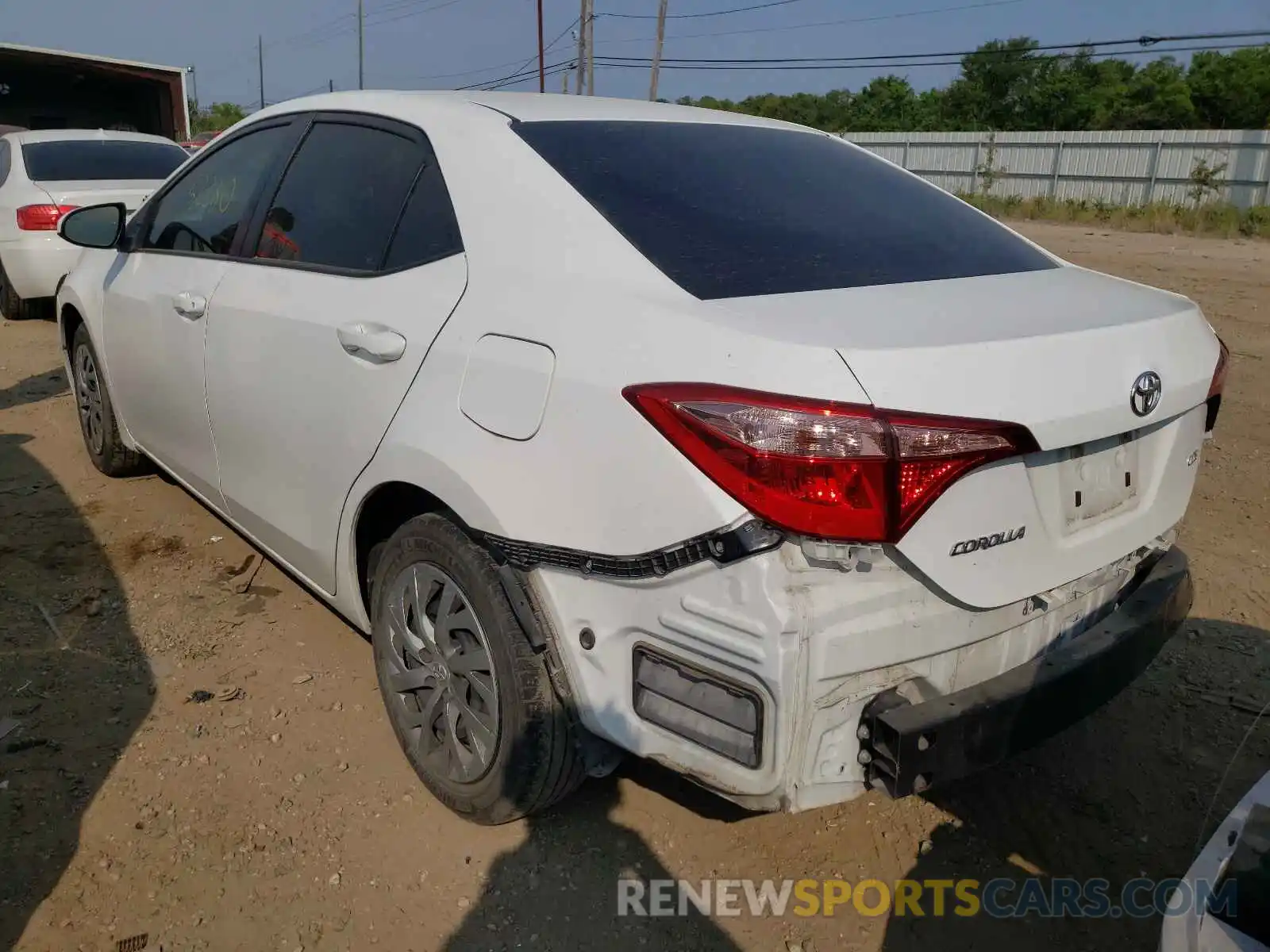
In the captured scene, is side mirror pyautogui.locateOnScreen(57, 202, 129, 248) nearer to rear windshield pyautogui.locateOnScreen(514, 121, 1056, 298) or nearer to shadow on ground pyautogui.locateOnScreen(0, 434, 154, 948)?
shadow on ground pyautogui.locateOnScreen(0, 434, 154, 948)

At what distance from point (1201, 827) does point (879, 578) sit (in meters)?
1.46

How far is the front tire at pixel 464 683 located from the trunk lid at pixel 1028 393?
2.90ft

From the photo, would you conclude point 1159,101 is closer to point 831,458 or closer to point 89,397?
point 89,397

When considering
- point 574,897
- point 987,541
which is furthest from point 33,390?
point 987,541

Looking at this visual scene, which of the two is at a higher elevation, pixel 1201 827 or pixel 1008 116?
pixel 1008 116

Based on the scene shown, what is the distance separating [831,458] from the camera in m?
1.75

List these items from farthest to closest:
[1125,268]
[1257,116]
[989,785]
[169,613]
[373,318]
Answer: [1257,116]
[1125,268]
[169,613]
[989,785]
[373,318]

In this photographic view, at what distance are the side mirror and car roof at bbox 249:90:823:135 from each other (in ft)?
4.50

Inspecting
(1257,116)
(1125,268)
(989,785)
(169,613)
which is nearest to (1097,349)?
(989,785)

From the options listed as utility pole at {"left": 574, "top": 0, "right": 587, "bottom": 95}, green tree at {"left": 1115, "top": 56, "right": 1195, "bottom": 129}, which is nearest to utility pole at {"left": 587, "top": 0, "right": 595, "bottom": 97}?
utility pole at {"left": 574, "top": 0, "right": 587, "bottom": 95}

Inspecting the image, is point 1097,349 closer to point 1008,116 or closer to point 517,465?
point 517,465

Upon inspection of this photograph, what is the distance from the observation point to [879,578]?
185 centimetres

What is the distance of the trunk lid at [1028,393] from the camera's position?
182 cm

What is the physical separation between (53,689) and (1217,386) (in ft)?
11.1
